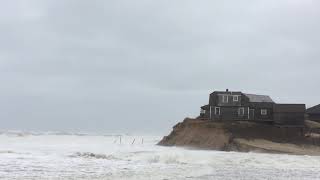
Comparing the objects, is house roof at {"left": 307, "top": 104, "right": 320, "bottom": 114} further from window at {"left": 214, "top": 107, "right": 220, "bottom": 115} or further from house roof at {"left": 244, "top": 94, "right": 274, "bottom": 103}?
window at {"left": 214, "top": 107, "right": 220, "bottom": 115}

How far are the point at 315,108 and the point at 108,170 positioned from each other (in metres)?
71.1

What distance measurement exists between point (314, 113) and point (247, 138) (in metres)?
23.1

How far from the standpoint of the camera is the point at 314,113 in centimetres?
9806

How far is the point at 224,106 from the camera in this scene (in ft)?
292

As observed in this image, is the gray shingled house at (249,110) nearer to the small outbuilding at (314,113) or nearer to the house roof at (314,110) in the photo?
the small outbuilding at (314,113)

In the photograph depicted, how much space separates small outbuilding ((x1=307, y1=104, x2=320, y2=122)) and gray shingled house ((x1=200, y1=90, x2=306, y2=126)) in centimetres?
1149

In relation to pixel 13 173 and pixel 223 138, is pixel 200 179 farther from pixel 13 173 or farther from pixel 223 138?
pixel 223 138

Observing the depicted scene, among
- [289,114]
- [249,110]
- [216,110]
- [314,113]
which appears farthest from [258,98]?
[314,113]

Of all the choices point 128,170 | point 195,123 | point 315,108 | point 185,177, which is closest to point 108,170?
point 128,170

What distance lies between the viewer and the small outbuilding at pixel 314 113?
97531 mm

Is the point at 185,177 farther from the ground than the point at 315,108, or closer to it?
closer to it

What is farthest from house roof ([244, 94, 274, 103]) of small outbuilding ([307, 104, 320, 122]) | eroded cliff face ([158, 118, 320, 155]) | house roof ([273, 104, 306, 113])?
eroded cliff face ([158, 118, 320, 155])

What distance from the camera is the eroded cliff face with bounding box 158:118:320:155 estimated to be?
76.9 meters

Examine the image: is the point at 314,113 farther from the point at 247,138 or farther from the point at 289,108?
the point at 247,138
